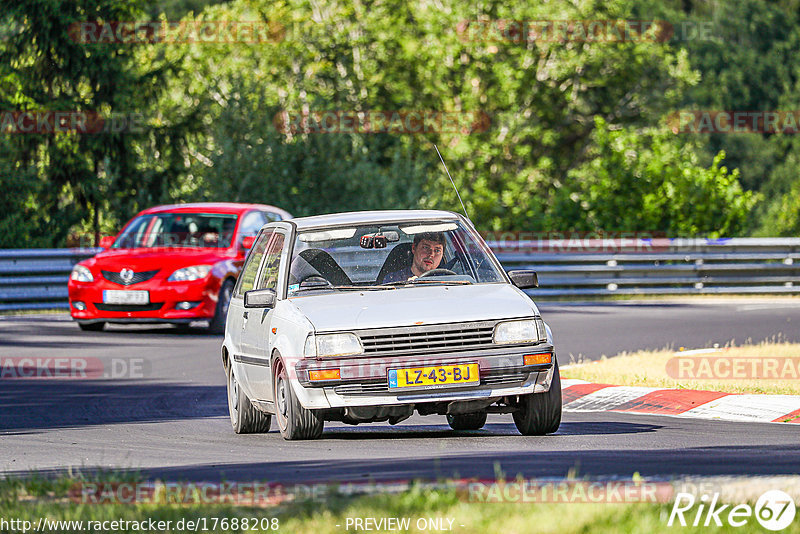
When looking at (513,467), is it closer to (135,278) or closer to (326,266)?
(326,266)

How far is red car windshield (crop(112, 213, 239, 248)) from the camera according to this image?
20.6 m

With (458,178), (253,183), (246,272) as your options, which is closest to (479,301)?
(246,272)

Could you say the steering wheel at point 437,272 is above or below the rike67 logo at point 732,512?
above

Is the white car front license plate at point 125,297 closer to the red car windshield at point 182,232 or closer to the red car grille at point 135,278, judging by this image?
the red car grille at point 135,278

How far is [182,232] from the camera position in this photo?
20.8m

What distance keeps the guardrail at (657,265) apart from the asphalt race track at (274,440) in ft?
34.3

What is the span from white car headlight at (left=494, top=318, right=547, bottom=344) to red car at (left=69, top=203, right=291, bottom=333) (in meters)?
10.5

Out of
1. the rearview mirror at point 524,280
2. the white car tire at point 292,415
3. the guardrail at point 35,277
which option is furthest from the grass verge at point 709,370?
the guardrail at point 35,277

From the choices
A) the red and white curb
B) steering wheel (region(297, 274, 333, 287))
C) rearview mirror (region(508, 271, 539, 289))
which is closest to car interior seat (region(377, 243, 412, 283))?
steering wheel (region(297, 274, 333, 287))

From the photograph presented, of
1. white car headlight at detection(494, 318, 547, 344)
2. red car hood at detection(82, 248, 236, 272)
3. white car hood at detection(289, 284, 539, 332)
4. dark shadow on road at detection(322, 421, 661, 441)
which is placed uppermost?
white car hood at detection(289, 284, 539, 332)

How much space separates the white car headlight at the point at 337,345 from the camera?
9.35 metres

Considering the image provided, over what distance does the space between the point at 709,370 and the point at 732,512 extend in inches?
341

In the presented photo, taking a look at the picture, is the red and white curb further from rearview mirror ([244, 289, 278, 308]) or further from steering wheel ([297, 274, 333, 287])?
rearview mirror ([244, 289, 278, 308])

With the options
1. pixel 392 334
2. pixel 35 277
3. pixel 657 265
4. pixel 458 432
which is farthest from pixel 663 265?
pixel 392 334
